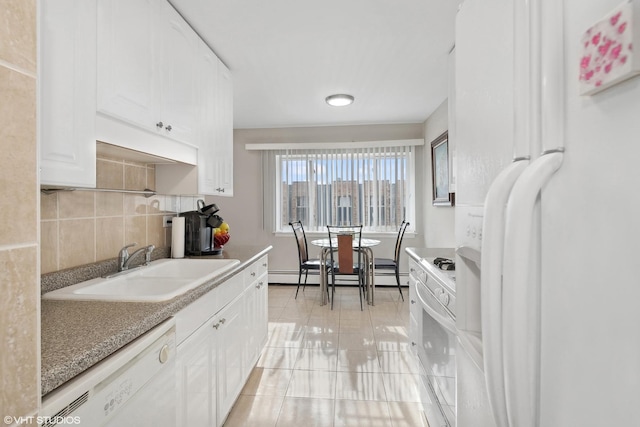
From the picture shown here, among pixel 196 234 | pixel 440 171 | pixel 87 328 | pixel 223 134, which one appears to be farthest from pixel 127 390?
pixel 440 171

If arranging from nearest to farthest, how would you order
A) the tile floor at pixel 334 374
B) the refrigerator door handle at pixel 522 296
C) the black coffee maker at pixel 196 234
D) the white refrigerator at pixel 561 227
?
1. the white refrigerator at pixel 561 227
2. the refrigerator door handle at pixel 522 296
3. the tile floor at pixel 334 374
4. the black coffee maker at pixel 196 234

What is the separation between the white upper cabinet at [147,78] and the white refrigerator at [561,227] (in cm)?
144

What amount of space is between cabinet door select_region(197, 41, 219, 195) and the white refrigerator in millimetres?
1971

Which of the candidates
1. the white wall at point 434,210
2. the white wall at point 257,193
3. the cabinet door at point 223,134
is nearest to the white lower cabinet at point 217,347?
the cabinet door at point 223,134

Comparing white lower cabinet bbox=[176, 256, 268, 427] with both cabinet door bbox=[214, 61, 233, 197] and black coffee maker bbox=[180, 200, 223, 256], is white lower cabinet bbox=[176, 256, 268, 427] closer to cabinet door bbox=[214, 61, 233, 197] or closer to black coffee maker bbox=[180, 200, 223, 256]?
black coffee maker bbox=[180, 200, 223, 256]

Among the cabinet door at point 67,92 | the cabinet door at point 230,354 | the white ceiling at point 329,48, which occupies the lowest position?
the cabinet door at point 230,354

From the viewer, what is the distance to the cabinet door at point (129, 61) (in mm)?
1290

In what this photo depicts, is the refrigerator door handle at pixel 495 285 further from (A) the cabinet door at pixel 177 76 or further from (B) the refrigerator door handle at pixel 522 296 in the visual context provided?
(A) the cabinet door at pixel 177 76

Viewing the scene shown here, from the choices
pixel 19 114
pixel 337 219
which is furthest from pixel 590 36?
pixel 337 219

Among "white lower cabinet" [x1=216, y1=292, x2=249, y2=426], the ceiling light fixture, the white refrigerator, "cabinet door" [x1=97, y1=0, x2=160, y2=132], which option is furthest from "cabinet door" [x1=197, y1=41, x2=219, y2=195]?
the white refrigerator

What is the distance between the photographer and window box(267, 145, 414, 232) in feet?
15.9

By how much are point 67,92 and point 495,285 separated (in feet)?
4.69

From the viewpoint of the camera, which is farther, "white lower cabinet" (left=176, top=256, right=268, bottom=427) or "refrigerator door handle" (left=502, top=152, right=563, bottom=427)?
"white lower cabinet" (left=176, top=256, right=268, bottom=427)

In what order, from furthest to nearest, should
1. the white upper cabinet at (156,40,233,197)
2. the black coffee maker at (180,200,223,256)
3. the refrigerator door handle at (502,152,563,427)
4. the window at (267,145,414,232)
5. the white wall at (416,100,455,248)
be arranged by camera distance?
the window at (267,145,414,232)
the white wall at (416,100,455,248)
the black coffee maker at (180,200,223,256)
the white upper cabinet at (156,40,233,197)
the refrigerator door handle at (502,152,563,427)
